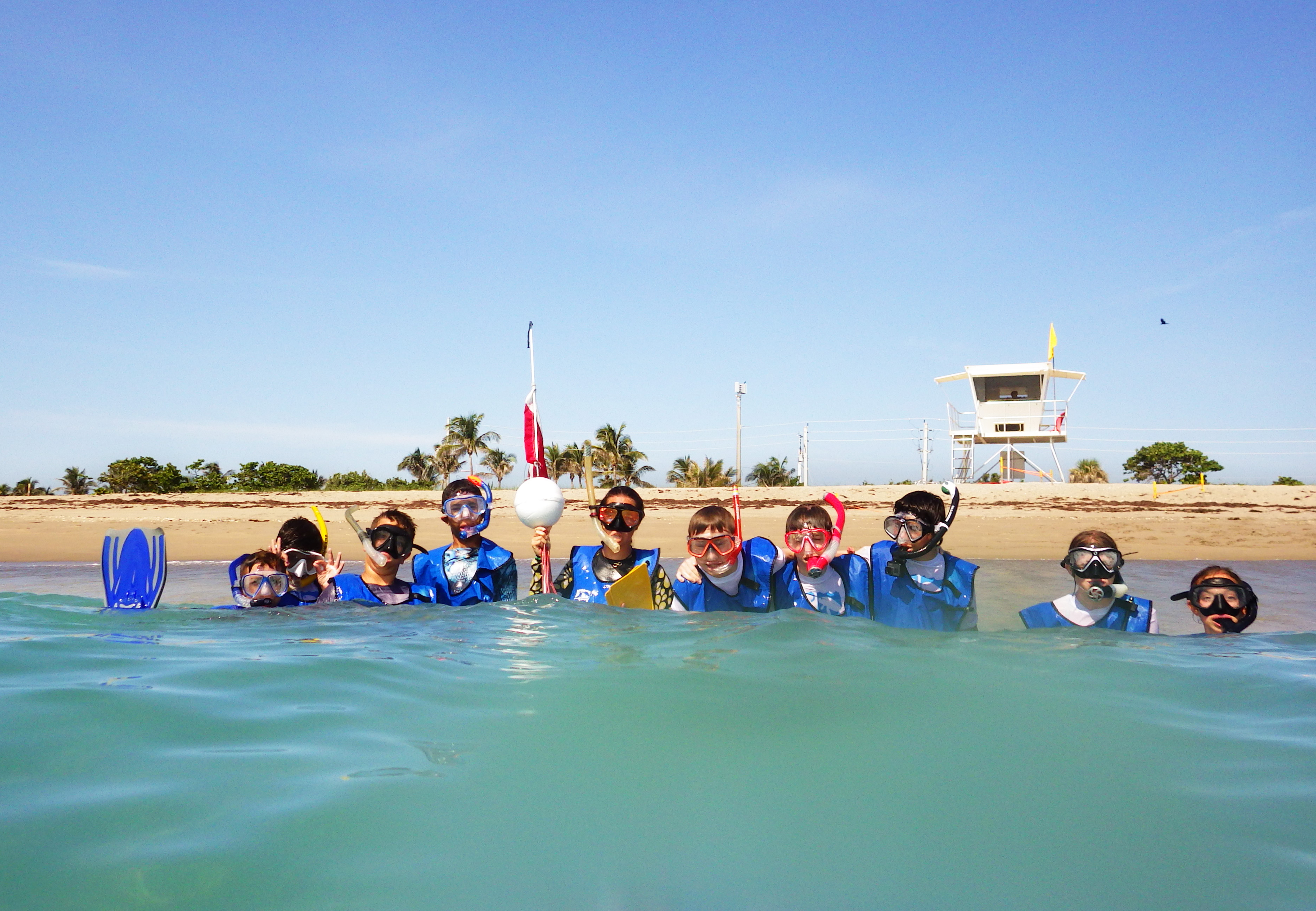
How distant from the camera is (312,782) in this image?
2.39 metres

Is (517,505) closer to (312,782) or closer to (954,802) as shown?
(312,782)

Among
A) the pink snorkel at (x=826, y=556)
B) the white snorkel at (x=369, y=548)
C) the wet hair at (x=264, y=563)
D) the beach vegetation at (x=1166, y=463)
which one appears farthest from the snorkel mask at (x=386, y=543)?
the beach vegetation at (x=1166, y=463)

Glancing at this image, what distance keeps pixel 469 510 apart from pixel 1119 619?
13.7 ft

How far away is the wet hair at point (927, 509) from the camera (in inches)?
193

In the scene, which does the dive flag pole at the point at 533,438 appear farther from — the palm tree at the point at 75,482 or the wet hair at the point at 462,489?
the palm tree at the point at 75,482

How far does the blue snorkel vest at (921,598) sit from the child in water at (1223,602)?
3.84ft

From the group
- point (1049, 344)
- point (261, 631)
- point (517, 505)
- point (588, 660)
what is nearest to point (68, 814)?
point (588, 660)

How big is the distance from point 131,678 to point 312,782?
5.36ft

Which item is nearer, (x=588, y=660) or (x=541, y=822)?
(x=541, y=822)

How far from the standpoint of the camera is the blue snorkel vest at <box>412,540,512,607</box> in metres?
5.70

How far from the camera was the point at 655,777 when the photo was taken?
2.54m

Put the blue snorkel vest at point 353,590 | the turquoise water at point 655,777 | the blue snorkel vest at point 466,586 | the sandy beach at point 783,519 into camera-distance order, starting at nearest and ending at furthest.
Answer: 1. the turquoise water at point 655,777
2. the blue snorkel vest at point 353,590
3. the blue snorkel vest at point 466,586
4. the sandy beach at point 783,519

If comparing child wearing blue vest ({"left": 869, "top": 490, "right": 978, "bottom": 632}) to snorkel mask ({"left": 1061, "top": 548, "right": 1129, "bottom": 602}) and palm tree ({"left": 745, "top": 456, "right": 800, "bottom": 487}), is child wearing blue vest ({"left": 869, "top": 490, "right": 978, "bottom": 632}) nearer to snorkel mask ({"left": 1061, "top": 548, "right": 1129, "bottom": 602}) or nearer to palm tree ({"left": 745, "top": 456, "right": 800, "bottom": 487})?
snorkel mask ({"left": 1061, "top": 548, "right": 1129, "bottom": 602})

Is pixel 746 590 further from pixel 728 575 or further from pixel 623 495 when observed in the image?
pixel 623 495
